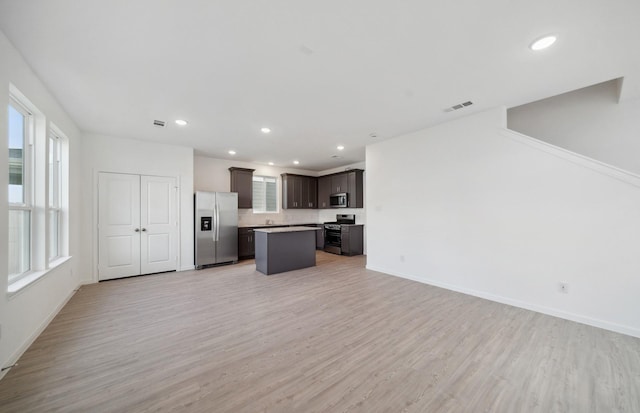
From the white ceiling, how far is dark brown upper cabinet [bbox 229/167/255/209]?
9.74 feet

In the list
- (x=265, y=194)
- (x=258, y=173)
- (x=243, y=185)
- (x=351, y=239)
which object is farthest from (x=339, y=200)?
(x=243, y=185)

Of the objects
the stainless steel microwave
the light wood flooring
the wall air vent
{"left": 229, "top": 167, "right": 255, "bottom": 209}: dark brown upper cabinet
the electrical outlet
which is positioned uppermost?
the wall air vent

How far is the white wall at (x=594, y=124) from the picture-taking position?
10.4 ft

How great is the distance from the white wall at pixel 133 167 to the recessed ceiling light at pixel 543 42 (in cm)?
589

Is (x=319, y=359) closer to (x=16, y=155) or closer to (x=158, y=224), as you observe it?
(x=16, y=155)

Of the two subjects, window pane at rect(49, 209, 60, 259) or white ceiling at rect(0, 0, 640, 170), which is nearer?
white ceiling at rect(0, 0, 640, 170)

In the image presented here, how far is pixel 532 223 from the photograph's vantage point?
3.14 metres

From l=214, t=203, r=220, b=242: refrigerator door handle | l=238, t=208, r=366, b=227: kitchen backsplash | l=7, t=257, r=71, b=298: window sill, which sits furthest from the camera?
Result: l=238, t=208, r=366, b=227: kitchen backsplash

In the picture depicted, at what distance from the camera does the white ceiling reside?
1.74m

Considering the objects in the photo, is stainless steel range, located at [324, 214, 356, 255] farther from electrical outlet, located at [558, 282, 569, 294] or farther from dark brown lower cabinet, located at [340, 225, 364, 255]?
electrical outlet, located at [558, 282, 569, 294]

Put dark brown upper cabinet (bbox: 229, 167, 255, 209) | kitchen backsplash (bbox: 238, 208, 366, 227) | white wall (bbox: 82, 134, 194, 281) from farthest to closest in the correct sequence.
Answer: kitchen backsplash (bbox: 238, 208, 366, 227), dark brown upper cabinet (bbox: 229, 167, 255, 209), white wall (bbox: 82, 134, 194, 281)

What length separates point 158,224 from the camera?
5.05 meters

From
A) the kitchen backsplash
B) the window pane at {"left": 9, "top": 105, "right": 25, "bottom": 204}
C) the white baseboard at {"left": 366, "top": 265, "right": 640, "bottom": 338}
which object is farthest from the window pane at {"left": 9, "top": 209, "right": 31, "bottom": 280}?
the white baseboard at {"left": 366, "top": 265, "right": 640, "bottom": 338}

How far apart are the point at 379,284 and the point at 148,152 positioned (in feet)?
17.4
